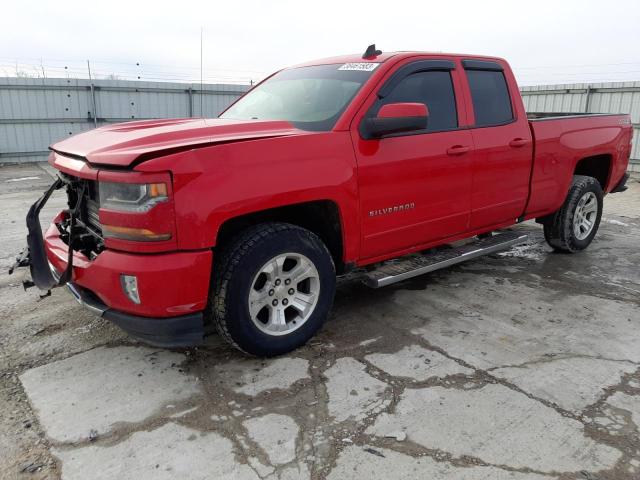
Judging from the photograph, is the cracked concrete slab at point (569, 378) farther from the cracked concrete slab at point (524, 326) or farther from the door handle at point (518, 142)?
the door handle at point (518, 142)

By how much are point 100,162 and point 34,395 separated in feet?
4.37

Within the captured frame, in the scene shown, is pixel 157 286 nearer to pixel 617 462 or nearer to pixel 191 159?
pixel 191 159

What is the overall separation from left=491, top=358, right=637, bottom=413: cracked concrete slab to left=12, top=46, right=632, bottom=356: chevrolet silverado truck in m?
1.06

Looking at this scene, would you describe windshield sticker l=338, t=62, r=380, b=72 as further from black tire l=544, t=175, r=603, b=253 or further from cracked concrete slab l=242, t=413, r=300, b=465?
black tire l=544, t=175, r=603, b=253

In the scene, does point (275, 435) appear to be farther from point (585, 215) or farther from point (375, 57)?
point (585, 215)

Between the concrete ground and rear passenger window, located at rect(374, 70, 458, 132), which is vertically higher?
rear passenger window, located at rect(374, 70, 458, 132)

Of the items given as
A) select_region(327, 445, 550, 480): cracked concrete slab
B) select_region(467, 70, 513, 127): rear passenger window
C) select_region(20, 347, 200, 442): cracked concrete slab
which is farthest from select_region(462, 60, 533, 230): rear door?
select_region(20, 347, 200, 442): cracked concrete slab

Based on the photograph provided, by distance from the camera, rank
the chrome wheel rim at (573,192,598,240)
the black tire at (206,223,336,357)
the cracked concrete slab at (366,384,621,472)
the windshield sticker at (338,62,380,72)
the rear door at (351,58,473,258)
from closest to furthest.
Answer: the cracked concrete slab at (366,384,621,472), the black tire at (206,223,336,357), the rear door at (351,58,473,258), the windshield sticker at (338,62,380,72), the chrome wheel rim at (573,192,598,240)

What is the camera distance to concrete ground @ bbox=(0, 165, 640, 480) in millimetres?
2334

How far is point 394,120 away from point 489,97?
1547mm

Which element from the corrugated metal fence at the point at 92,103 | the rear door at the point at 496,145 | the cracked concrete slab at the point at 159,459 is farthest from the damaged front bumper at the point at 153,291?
the corrugated metal fence at the point at 92,103

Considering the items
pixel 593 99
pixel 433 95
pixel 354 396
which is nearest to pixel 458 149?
pixel 433 95

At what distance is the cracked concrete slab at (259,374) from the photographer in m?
2.93

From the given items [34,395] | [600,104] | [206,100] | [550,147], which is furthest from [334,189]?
[206,100]
